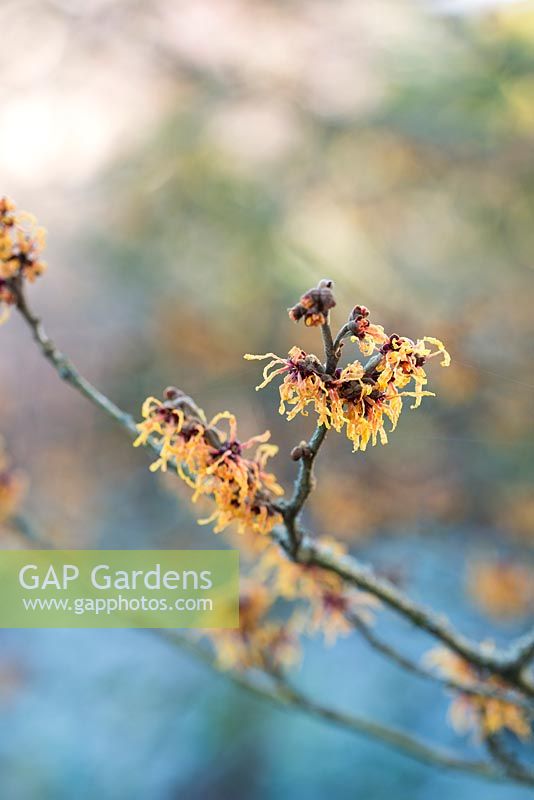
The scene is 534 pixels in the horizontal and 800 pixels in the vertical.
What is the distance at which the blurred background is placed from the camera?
261 cm

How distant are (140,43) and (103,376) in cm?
174

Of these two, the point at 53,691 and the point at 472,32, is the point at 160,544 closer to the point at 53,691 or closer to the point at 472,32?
the point at 53,691

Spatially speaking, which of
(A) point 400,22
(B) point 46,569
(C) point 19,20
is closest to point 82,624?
(B) point 46,569

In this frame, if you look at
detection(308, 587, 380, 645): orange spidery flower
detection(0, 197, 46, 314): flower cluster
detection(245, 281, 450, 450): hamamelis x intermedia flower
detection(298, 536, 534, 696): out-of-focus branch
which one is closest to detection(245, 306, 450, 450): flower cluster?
detection(245, 281, 450, 450): hamamelis x intermedia flower

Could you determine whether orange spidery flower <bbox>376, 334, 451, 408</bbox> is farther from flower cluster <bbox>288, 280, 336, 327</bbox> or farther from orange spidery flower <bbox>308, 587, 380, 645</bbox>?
orange spidery flower <bbox>308, 587, 380, 645</bbox>

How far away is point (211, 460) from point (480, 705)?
2.39ft

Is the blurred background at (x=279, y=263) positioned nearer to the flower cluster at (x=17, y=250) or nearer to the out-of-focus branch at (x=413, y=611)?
the out-of-focus branch at (x=413, y=611)

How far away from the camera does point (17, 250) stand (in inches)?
36.9

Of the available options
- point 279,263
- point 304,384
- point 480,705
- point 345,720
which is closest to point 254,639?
point 345,720

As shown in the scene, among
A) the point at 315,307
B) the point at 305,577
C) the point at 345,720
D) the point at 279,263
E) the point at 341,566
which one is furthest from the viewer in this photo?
the point at 279,263

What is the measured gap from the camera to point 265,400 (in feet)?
11.1

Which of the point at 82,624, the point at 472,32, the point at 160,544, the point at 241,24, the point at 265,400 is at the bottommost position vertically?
the point at 82,624

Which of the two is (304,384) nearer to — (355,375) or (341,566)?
(355,375)

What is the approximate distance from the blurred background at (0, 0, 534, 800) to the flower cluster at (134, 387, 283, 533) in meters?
1.59
